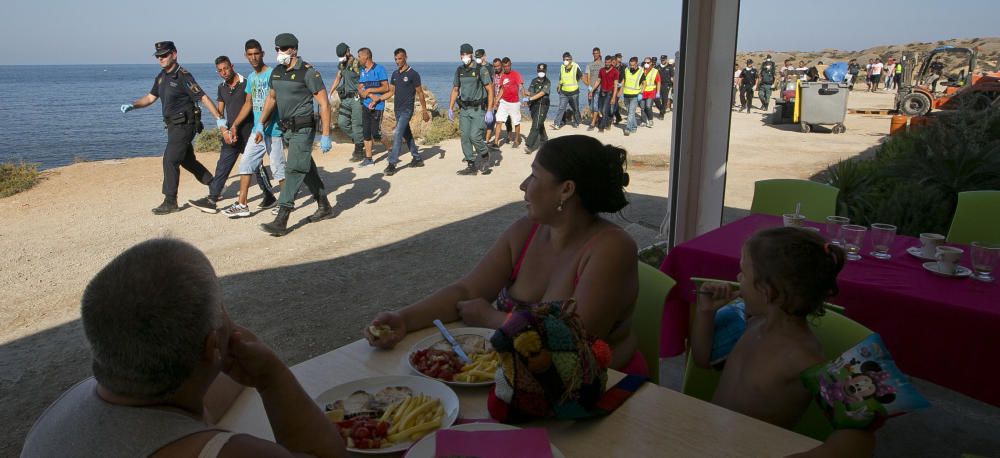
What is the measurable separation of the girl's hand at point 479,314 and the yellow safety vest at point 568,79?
1298cm

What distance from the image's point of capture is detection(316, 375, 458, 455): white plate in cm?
156

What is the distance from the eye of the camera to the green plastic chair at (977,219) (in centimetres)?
363

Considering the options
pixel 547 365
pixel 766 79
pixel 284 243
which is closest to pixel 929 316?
pixel 547 365

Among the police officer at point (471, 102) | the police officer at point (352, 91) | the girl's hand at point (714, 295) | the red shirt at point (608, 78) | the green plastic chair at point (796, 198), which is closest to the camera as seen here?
the girl's hand at point (714, 295)

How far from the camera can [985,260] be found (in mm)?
2564

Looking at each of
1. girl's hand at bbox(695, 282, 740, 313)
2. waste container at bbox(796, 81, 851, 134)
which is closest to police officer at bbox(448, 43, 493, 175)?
girl's hand at bbox(695, 282, 740, 313)

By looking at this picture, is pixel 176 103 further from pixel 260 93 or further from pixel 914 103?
pixel 914 103

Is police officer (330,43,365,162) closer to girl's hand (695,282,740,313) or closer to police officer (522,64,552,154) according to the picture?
police officer (522,64,552,154)

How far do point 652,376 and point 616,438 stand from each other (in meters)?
1.14

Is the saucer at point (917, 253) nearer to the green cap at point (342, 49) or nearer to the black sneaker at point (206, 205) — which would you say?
the black sneaker at point (206, 205)

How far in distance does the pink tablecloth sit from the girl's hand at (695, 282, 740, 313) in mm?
857

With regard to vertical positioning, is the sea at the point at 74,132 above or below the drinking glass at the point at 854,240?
below

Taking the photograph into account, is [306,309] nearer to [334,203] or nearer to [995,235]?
[334,203]

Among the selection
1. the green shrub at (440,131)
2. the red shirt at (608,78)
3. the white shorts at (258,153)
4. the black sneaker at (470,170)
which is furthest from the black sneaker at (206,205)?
the red shirt at (608,78)
